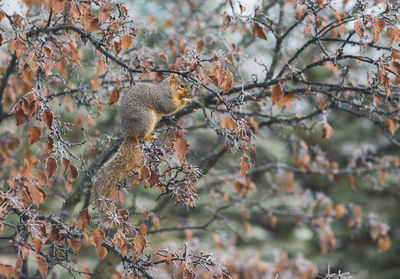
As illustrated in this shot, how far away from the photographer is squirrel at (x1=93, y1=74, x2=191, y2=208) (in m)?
2.07

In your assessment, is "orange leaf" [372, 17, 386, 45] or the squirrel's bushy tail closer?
"orange leaf" [372, 17, 386, 45]

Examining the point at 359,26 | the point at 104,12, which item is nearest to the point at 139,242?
the point at 104,12

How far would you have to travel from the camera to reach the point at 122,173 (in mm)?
2105

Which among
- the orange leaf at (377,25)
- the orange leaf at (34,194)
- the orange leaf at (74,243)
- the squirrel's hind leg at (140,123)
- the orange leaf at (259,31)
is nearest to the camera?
the orange leaf at (34,194)

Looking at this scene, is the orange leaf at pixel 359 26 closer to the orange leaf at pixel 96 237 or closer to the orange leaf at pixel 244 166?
the orange leaf at pixel 244 166

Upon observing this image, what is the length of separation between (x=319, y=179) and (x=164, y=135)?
754 cm

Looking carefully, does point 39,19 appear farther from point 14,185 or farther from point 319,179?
point 319,179

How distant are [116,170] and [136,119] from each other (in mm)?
273

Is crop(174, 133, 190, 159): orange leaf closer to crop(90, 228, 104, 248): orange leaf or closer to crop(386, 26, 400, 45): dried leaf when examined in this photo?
crop(90, 228, 104, 248): orange leaf

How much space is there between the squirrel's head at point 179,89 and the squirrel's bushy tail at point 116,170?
0.30 metres

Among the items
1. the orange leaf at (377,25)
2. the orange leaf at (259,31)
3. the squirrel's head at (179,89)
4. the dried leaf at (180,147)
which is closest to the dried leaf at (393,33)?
the orange leaf at (377,25)

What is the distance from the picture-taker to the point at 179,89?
2.15m

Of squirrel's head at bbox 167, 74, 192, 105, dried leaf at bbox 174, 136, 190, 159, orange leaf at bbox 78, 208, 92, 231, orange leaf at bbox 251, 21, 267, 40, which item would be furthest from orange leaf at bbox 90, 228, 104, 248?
orange leaf at bbox 251, 21, 267, 40

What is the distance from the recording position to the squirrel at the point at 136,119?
2.07m
